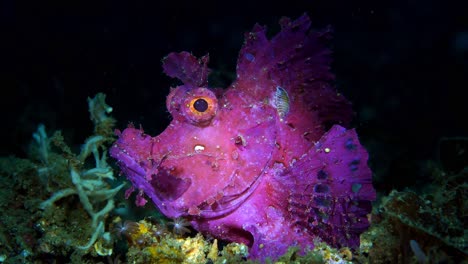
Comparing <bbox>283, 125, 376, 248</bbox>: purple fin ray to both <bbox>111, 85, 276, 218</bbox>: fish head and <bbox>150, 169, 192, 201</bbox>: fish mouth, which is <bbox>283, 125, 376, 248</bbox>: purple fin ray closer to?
<bbox>111, 85, 276, 218</bbox>: fish head

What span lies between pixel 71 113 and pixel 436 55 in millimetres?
10463

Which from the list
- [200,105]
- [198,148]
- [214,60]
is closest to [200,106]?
[200,105]

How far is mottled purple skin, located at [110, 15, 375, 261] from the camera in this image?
10.0 feet

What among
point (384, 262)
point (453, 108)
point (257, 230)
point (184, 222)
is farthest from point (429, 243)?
point (453, 108)

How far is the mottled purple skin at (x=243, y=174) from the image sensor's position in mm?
3059

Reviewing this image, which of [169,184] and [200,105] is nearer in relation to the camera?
[169,184]

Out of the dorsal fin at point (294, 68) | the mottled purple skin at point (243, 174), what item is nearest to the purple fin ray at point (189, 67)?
the mottled purple skin at point (243, 174)

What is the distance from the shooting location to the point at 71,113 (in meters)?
10.3

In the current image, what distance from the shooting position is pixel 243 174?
313 cm

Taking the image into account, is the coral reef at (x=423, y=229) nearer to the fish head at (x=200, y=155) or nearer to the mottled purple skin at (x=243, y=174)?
the mottled purple skin at (x=243, y=174)

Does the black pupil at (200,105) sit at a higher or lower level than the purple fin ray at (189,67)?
lower

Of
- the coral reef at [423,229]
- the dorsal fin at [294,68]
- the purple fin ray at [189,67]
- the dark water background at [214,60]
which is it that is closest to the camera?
the coral reef at [423,229]

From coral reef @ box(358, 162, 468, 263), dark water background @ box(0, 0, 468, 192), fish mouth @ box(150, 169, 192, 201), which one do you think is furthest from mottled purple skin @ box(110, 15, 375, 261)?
dark water background @ box(0, 0, 468, 192)

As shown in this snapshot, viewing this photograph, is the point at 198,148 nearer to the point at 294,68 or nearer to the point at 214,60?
the point at 294,68
